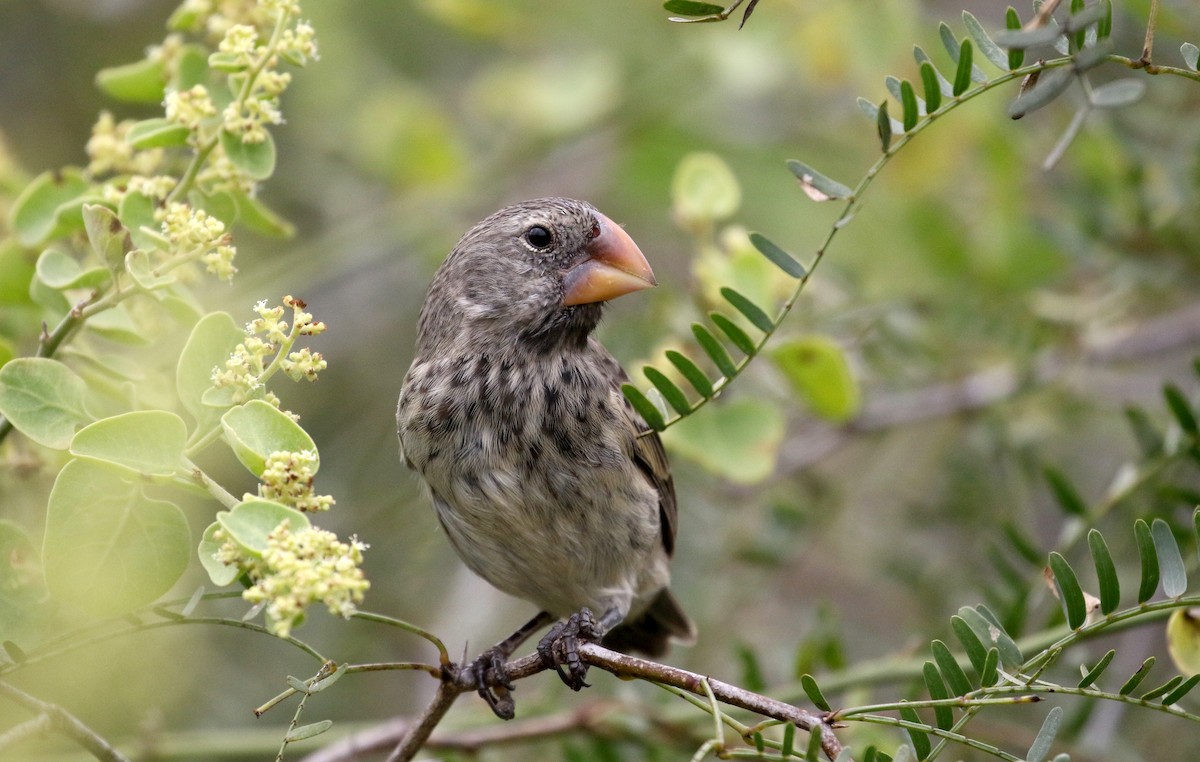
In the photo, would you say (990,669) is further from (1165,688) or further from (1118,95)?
(1118,95)

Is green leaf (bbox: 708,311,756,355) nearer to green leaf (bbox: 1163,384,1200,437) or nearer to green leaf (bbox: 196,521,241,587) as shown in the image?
green leaf (bbox: 196,521,241,587)

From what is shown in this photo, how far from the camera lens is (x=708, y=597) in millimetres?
4305

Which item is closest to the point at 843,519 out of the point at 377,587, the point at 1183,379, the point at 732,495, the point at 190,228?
the point at 732,495

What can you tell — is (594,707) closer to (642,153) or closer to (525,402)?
(525,402)

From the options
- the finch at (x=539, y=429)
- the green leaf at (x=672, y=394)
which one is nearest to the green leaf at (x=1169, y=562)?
the green leaf at (x=672, y=394)

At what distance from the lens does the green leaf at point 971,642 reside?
6.48ft

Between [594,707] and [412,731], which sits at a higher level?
[412,731]

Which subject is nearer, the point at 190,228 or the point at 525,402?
the point at 190,228

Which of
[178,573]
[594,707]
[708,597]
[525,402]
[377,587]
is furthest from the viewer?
[377,587]

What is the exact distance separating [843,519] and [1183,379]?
55.4 inches

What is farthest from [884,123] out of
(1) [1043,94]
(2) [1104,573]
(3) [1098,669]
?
(3) [1098,669]

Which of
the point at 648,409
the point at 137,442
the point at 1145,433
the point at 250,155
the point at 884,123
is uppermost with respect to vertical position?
the point at 884,123

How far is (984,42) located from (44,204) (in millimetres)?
1860

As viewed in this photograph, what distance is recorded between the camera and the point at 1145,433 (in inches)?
122
